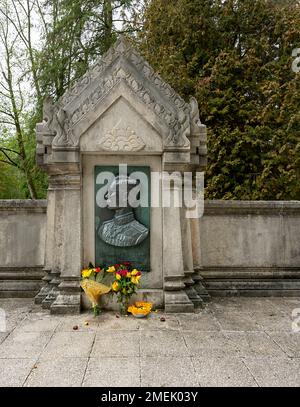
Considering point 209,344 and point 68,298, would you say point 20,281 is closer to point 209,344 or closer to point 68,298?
point 68,298

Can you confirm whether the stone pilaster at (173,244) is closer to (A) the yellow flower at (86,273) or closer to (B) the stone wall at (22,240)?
(A) the yellow flower at (86,273)

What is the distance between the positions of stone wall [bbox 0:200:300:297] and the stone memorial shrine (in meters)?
1.10

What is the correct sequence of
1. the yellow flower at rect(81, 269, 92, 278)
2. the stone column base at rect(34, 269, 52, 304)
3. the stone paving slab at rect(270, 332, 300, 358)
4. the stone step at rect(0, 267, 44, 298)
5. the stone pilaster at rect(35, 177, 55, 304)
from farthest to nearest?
1. the stone step at rect(0, 267, 44, 298)
2. the stone pilaster at rect(35, 177, 55, 304)
3. the stone column base at rect(34, 269, 52, 304)
4. the yellow flower at rect(81, 269, 92, 278)
5. the stone paving slab at rect(270, 332, 300, 358)

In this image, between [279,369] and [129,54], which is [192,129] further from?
[279,369]

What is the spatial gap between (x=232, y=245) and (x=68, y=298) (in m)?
3.10

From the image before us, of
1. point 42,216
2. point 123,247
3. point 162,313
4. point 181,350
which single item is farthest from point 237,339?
point 42,216

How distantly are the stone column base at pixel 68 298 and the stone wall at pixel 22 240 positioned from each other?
4.32ft

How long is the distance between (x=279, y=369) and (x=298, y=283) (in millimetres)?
3370

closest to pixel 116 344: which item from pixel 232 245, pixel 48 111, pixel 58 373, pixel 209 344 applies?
pixel 58 373

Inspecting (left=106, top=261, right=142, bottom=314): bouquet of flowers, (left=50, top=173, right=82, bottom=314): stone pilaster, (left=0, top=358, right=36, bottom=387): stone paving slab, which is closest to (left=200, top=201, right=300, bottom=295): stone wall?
(left=106, top=261, right=142, bottom=314): bouquet of flowers

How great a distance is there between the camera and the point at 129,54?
552cm

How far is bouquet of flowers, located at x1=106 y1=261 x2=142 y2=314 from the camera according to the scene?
16.3 feet

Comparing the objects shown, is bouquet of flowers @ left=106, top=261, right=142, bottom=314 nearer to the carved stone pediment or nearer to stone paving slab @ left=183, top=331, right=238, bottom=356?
stone paving slab @ left=183, top=331, right=238, bottom=356

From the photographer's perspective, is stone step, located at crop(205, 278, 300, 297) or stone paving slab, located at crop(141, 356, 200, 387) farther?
stone step, located at crop(205, 278, 300, 297)
